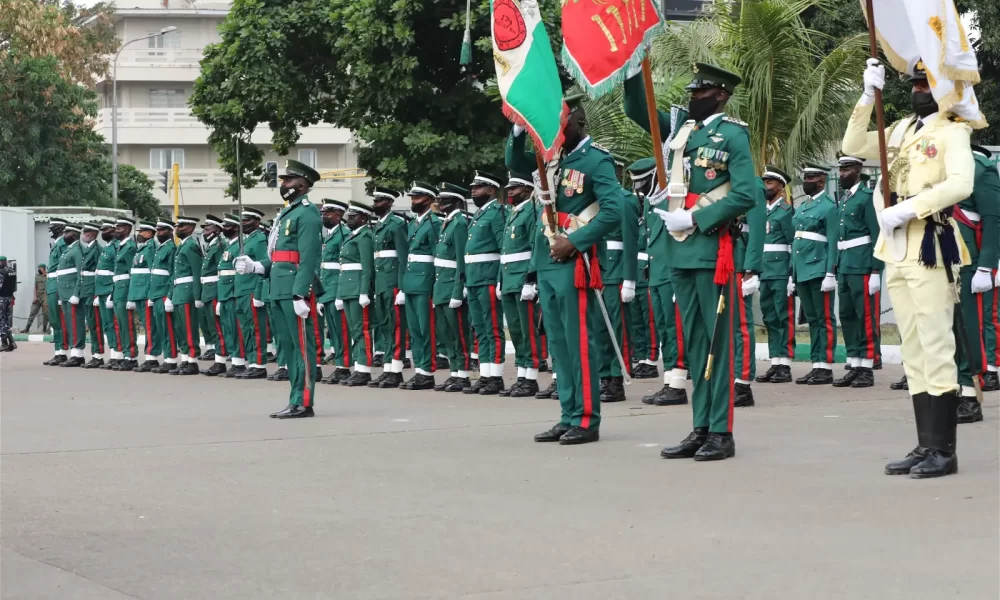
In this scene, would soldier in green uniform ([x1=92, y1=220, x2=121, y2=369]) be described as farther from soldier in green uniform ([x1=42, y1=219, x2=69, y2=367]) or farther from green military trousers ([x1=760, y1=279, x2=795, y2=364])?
green military trousers ([x1=760, y1=279, x2=795, y2=364])

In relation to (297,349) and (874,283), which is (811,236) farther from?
(297,349)

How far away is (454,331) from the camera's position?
48.2ft

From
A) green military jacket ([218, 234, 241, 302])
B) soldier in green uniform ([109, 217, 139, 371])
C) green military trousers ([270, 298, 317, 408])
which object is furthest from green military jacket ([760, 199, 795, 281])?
soldier in green uniform ([109, 217, 139, 371])

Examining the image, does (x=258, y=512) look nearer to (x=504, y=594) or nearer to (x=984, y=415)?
(x=504, y=594)

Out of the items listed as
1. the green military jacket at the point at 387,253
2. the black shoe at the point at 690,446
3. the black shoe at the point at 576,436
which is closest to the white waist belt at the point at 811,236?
the green military jacket at the point at 387,253

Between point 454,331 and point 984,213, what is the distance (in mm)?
6301

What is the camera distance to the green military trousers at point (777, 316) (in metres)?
14.0

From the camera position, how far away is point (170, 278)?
1880 centimetres

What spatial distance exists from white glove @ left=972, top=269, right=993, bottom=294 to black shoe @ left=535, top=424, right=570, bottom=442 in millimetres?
3019

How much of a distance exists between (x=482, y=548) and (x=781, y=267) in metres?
8.87

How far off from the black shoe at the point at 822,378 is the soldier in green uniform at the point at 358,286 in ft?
15.5

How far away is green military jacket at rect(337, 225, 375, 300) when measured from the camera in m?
15.6

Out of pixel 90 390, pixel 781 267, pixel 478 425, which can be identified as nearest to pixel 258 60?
pixel 90 390

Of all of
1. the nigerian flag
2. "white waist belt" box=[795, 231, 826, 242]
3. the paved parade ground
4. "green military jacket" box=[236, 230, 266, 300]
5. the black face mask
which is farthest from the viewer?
"green military jacket" box=[236, 230, 266, 300]
